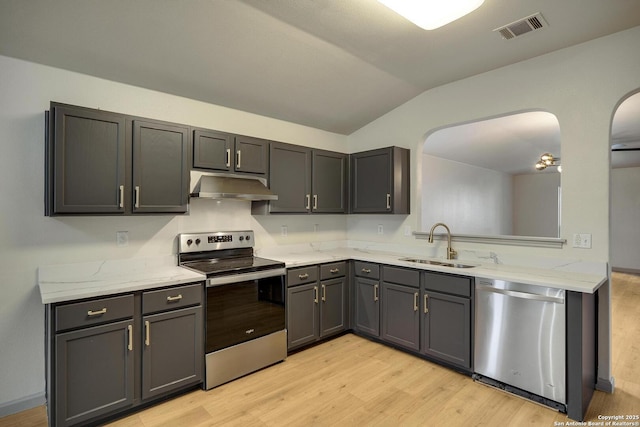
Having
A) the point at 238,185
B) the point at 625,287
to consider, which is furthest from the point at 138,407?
the point at 625,287

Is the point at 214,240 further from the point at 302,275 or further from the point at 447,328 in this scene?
the point at 447,328

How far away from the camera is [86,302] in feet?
6.82

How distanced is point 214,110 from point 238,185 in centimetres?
81

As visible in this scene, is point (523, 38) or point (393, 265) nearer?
point (523, 38)

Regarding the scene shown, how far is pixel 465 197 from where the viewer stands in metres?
7.30

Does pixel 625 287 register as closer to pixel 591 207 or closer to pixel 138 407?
pixel 591 207

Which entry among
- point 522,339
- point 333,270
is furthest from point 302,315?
point 522,339

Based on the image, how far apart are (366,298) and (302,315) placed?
729 millimetres

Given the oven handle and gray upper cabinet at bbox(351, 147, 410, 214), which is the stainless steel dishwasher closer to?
gray upper cabinet at bbox(351, 147, 410, 214)

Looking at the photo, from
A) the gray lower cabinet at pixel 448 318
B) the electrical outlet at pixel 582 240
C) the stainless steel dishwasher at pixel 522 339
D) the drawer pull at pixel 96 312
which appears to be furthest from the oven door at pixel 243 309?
the electrical outlet at pixel 582 240

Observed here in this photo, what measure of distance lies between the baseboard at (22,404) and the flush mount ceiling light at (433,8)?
11.2 feet

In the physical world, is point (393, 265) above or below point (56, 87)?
below

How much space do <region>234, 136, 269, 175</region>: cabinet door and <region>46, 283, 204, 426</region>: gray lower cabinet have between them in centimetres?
119

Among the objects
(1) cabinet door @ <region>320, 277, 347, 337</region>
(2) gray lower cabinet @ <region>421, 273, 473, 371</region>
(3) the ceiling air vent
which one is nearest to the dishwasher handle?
(2) gray lower cabinet @ <region>421, 273, 473, 371</region>
